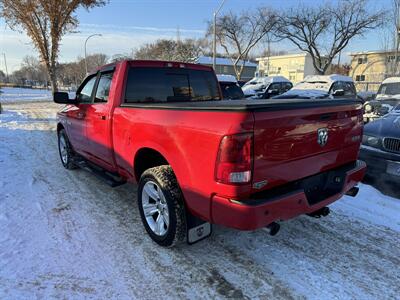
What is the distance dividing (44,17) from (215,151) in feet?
59.1

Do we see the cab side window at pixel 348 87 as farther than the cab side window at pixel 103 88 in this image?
Yes

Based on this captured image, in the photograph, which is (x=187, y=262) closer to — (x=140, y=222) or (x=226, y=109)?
(x=140, y=222)

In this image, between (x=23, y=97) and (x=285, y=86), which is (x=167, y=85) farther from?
(x=23, y=97)

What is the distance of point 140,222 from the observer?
3.92m

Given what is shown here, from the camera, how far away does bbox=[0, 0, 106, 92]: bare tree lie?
52.6 ft

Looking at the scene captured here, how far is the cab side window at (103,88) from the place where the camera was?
4.26m

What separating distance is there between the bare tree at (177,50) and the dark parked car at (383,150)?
165 ft

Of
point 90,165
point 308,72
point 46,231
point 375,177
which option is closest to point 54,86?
point 90,165

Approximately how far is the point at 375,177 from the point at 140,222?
3.62 m

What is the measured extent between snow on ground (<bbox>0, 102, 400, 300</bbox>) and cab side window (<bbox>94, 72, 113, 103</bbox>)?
4.78 ft

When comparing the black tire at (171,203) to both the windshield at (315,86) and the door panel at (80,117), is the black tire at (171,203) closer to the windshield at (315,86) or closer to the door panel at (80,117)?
the door panel at (80,117)

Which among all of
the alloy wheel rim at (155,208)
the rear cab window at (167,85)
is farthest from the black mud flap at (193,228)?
the rear cab window at (167,85)

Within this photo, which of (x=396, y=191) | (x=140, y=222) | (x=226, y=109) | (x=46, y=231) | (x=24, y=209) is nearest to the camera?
(x=226, y=109)

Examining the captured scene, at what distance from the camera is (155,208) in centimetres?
343
